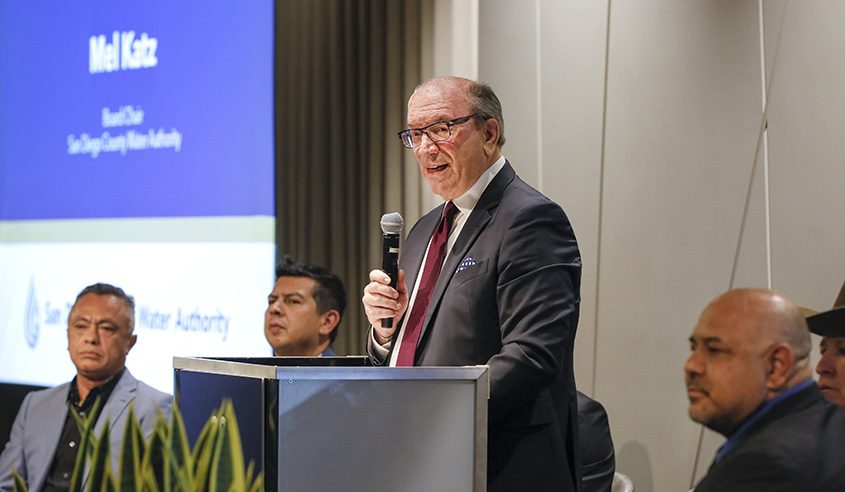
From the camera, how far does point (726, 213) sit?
3762 mm

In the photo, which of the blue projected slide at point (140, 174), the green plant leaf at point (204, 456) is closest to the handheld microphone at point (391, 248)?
the green plant leaf at point (204, 456)

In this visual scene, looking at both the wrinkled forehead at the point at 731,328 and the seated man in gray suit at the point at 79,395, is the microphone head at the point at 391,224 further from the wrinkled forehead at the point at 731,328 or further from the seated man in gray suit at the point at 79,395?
the seated man in gray suit at the point at 79,395

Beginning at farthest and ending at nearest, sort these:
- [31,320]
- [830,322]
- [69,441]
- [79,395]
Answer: [31,320] < [79,395] < [69,441] < [830,322]

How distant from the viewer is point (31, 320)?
19.1ft

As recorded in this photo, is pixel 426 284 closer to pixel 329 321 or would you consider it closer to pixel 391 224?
pixel 391 224

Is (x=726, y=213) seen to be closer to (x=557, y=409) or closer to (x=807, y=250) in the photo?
(x=807, y=250)

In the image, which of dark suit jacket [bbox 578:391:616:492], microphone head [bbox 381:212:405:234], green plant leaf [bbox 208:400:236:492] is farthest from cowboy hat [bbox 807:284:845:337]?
green plant leaf [bbox 208:400:236:492]

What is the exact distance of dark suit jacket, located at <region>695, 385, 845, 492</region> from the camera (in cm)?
175

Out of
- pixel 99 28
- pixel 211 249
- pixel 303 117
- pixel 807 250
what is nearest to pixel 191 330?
pixel 211 249


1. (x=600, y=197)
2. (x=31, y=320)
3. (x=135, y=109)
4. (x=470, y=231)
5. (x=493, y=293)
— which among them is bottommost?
(x=31, y=320)

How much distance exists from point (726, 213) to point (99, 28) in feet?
Answer: 11.2

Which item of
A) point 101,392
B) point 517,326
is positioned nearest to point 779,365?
point 517,326

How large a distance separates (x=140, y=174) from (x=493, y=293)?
3441 mm

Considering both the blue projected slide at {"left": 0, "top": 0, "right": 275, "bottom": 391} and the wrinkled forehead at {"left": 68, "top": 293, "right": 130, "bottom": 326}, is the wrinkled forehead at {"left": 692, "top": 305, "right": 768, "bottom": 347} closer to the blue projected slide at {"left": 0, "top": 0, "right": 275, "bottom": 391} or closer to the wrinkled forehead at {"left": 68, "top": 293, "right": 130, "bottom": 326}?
the wrinkled forehead at {"left": 68, "top": 293, "right": 130, "bottom": 326}
